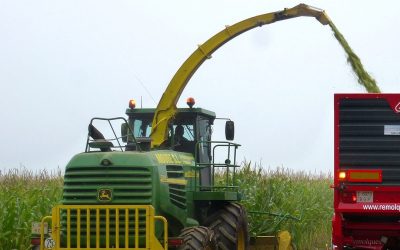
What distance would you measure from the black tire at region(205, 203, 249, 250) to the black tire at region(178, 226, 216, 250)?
1.26m

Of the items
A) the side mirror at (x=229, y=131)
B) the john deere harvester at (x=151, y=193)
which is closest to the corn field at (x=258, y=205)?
the john deere harvester at (x=151, y=193)

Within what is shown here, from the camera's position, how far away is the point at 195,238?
473 inches

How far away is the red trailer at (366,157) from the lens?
44.2ft

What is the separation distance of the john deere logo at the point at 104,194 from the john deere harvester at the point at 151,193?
13 mm

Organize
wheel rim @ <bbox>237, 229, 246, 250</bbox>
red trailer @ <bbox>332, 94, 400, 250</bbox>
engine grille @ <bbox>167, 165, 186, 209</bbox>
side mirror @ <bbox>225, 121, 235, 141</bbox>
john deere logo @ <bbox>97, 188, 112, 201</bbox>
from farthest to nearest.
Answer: wheel rim @ <bbox>237, 229, 246, 250</bbox>, side mirror @ <bbox>225, 121, 235, 141</bbox>, red trailer @ <bbox>332, 94, 400, 250</bbox>, engine grille @ <bbox>167, 165, 186, 209</bbox>, john deere logo @ <bbox>97, 188, 112, 201</bbox>

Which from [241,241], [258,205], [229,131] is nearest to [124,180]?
[229,131]

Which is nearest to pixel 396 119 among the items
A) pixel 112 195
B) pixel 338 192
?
pixel 338 192

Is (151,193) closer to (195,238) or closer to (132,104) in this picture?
(195,238)

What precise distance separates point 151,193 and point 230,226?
84.5 inches

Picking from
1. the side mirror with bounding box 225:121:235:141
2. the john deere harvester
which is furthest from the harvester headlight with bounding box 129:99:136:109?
the side mirror with bounding box 225:121:235:141

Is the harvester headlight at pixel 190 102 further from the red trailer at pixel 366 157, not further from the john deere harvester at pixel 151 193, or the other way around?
the red trailer at pixel 366 157

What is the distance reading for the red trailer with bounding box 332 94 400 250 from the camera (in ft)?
44.2

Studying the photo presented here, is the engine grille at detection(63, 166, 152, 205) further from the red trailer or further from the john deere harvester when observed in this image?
the red trailer

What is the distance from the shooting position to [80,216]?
12.1 metres
